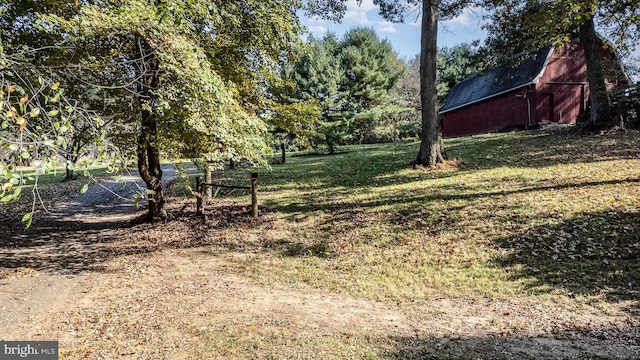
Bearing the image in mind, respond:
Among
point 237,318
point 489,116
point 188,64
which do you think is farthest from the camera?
point 489,116

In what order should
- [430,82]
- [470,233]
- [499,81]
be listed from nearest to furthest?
[470,233] → [430,82] → [499,81]

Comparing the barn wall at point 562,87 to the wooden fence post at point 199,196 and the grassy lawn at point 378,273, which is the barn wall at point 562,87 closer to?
the grassy lawn at point 378,273

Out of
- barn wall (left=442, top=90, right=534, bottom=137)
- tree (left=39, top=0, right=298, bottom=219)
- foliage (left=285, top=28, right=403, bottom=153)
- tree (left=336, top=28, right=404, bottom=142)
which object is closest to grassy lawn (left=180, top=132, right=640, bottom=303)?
tree (left=39, top=0, right=298, bottom=219)

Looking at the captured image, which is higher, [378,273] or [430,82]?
[430,82]

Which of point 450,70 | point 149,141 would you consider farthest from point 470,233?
point 450,70

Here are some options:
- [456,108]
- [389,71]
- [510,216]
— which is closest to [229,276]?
[510,216]

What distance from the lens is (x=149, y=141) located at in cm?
965

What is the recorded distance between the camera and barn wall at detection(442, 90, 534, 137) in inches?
1014

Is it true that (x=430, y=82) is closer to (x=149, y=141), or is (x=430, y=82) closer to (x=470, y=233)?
(x=470, y=233)

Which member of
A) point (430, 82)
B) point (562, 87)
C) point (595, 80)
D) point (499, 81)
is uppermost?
point (499, 81)

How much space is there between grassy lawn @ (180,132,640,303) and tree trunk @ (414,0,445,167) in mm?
937

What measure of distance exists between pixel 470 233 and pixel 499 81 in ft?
78.1
